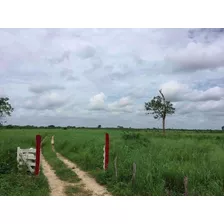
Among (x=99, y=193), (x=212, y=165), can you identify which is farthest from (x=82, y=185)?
(x=212, y=165)

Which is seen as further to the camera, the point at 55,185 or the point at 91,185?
the point at 91,185

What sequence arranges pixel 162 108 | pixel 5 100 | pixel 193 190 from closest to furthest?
pixel 193 190 → pixel 5 100 → pixel 162 108

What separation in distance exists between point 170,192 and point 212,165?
2.38 meters

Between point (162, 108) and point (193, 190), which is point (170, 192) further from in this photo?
point (162, 108)

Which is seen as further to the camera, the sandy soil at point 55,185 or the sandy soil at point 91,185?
the sandy soil at point 91,185

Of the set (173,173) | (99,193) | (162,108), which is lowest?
(99,193)

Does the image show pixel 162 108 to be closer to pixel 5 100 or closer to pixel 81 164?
pixel 5 100

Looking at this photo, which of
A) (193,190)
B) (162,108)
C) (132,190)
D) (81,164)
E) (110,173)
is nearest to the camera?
(193,190)

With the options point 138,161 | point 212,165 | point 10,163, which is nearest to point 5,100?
point 10,163

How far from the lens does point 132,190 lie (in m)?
8.19

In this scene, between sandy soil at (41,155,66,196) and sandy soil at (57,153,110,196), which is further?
sandy soil at (57,153,110,196)

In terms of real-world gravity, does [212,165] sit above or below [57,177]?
above

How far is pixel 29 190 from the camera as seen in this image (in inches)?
307

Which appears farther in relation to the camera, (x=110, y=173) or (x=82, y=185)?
(x=110, y=173)
